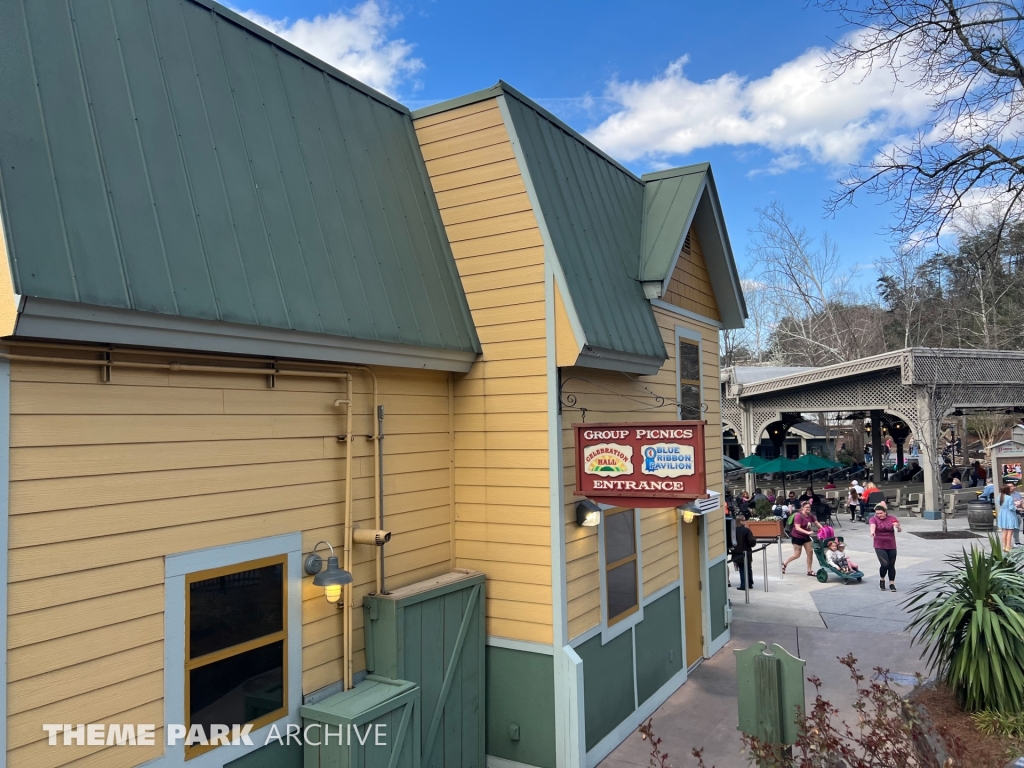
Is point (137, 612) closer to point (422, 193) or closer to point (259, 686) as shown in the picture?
point (259, 686)

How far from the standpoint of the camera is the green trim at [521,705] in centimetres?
672

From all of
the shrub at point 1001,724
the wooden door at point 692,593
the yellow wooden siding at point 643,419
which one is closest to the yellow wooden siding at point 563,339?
the yellow wooden siding at point 643,419

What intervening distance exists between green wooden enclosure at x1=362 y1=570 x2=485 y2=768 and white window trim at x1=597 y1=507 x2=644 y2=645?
1.39m

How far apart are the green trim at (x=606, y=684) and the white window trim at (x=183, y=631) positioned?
9.23ft

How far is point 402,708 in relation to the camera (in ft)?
18.7

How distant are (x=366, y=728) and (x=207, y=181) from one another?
13.8 feet

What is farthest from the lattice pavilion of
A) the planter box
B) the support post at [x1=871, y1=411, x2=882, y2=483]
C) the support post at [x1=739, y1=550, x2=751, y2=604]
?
the support post at [x1=739, y1=550, x2=751, y2=604]

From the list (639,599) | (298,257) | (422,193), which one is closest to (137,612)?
(298,257)

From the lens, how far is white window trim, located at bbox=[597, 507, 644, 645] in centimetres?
756

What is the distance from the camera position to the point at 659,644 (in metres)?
8.89

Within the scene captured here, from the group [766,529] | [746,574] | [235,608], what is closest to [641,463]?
[235,608]

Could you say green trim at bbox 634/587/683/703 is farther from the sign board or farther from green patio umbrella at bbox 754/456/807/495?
green patio umbrella at bbox 754/456/807/495

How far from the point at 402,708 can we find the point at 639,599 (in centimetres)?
363

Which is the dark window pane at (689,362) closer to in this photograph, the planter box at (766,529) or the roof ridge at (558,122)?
the roof ridge at (558,122)
